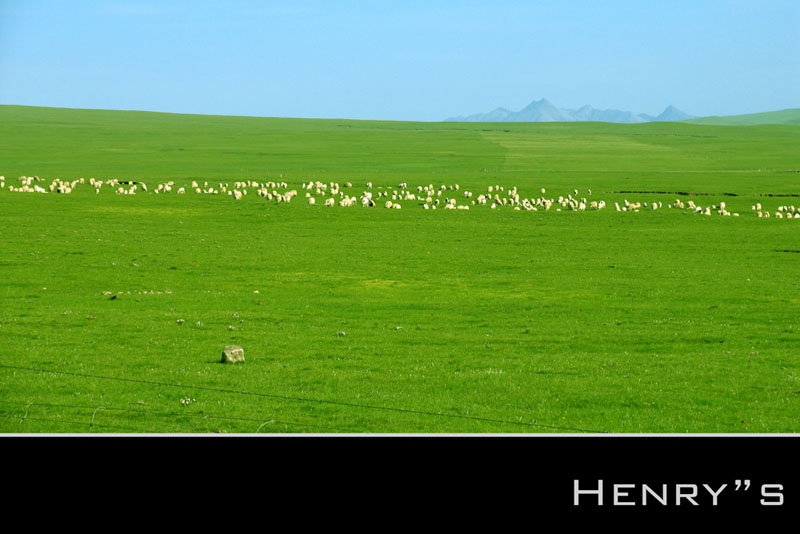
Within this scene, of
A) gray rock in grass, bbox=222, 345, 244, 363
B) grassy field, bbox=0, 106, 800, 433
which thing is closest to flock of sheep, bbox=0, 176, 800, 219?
grassy field, bbox=0, 106, 800, 433

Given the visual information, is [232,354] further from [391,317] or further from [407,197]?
[407,197]

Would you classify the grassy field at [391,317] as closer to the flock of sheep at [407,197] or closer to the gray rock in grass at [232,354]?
the gray rock in grass at [232,354]

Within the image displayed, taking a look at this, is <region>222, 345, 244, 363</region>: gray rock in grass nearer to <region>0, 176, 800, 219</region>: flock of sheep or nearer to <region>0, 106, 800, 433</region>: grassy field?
<region>0, 106, 800, 433</region>: grassy field

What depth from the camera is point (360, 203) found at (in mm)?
61125

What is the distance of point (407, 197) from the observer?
212 ft

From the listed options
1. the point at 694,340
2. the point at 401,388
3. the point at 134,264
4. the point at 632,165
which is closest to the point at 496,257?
the point at 134,264

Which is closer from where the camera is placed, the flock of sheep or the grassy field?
the grassy field

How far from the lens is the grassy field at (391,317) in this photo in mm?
13039

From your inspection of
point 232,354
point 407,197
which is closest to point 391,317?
point 232,354

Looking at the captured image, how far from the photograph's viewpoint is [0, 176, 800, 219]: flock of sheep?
193 feet

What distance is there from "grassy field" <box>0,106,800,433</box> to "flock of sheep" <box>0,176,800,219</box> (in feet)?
5.01
